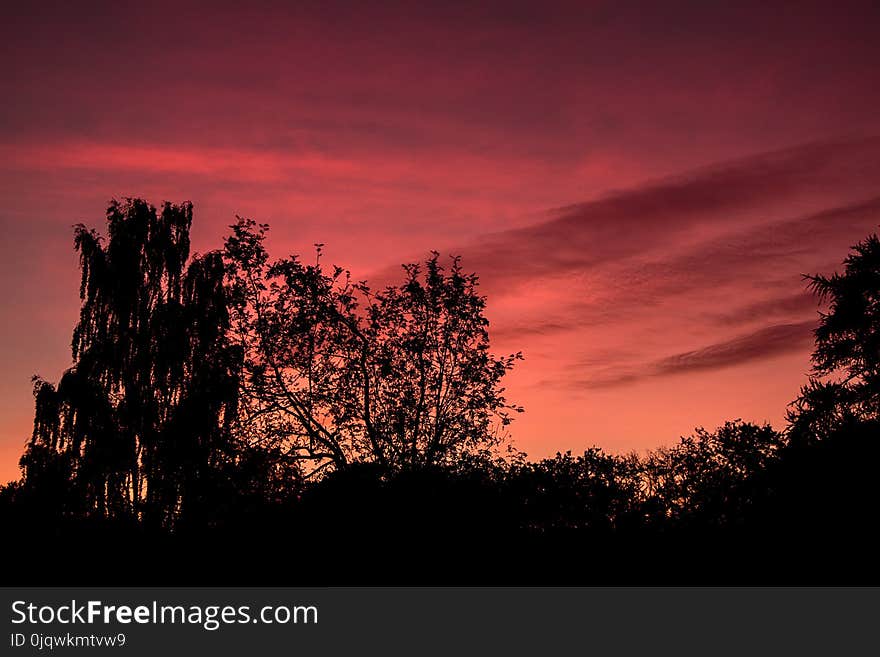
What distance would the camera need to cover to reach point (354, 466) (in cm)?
2320

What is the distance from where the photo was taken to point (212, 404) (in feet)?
90.4

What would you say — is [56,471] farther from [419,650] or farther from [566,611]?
[566,611]

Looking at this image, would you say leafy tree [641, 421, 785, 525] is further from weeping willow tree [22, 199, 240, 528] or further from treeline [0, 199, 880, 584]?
weeping willow tree [22, 199, 240, 528]

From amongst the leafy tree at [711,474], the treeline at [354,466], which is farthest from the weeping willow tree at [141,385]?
the leafy tree at [711,474]

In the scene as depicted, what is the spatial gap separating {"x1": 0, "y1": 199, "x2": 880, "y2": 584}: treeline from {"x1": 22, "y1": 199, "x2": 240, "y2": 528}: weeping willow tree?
0.08 m

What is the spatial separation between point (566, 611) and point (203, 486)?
13.6 meters

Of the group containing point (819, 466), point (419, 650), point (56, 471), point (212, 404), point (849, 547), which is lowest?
point (419, 650)

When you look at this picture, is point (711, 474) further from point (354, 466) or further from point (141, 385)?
point (141, 385)

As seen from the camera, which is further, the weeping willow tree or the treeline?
the weeping willow tree

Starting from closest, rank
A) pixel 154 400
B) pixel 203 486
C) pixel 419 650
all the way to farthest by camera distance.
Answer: pixel 419 650 < pixel 203 486 < pixel 154 400

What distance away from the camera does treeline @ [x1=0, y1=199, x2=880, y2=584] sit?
66.8 ft

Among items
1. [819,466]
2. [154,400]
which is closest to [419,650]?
[819,466]

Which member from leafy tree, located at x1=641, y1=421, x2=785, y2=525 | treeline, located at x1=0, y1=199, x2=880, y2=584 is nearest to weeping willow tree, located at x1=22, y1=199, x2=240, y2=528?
treeline, located at x1=0, y1=199, x2=880, y2=584

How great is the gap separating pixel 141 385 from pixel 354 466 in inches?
438
